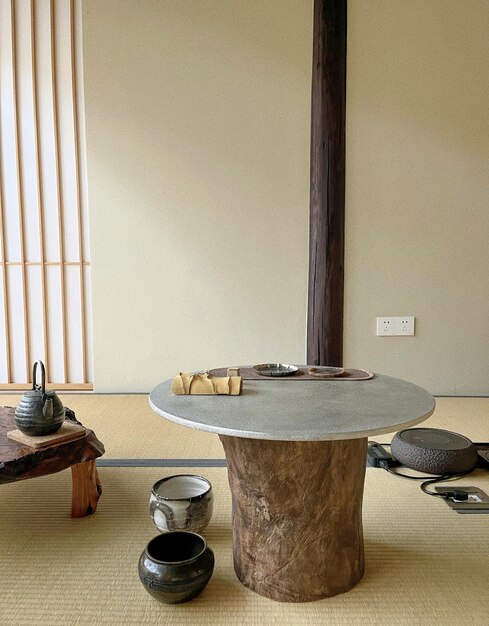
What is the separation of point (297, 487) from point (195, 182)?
96.8 inches

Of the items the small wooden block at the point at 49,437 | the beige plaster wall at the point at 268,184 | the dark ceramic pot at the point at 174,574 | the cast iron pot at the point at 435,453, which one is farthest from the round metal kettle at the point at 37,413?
the beige plaster wall at the point at 268,184

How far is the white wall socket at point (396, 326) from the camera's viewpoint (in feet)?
11.5

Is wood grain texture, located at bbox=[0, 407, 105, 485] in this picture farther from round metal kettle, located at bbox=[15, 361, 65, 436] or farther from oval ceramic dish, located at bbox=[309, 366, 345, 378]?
oval ceramic dish, located at bbox=[309, 366, 345, 378]

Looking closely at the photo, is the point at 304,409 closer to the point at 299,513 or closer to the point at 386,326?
the point at 299,513

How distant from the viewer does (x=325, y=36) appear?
9.76 feet

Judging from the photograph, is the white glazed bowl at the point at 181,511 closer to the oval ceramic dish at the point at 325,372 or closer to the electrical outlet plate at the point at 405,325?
the oval ceramic dish at the point at 325,372

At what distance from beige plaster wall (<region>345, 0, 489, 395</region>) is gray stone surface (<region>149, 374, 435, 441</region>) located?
1814mm

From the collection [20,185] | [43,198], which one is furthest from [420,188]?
[20,185]

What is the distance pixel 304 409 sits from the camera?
146 centimetres

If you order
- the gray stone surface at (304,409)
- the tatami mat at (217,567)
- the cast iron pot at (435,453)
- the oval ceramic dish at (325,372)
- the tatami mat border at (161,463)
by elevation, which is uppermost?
the oval ceramic dish at (325,372)

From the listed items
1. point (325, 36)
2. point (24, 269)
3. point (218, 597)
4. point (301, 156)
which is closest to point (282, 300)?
point (301, 156)

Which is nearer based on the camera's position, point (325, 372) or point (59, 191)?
point (325, 372)

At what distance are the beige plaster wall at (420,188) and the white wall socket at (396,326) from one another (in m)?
0.04

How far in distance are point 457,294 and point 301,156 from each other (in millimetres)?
1364
